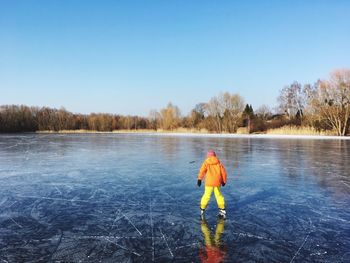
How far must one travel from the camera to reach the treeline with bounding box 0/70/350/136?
2948cm

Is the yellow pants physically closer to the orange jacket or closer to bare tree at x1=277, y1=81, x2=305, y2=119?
the orange jacket

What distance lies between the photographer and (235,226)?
4125 millimetres

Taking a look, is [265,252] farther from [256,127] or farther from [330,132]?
[256,127]

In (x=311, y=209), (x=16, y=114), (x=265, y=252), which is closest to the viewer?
(x=265, y=252)

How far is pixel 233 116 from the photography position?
39281mm

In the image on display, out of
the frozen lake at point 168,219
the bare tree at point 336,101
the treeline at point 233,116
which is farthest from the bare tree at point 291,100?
the frozen lake at point 168,219

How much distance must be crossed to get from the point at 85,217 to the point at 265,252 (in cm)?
251

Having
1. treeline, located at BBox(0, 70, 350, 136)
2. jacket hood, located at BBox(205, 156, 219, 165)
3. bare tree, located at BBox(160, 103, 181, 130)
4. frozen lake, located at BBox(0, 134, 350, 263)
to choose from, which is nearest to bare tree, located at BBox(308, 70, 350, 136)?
treeline, located at BBox(0, 70, 350, 136)

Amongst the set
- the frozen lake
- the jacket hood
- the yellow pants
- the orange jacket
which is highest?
the jacket hood

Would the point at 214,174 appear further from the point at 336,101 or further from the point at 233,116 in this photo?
the point at 233,116

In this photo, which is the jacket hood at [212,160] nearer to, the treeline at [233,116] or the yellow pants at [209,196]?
the yellow pants at [209,196]

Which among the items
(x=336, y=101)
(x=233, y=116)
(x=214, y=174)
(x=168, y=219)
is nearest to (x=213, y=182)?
Result: (x=214, y=174)

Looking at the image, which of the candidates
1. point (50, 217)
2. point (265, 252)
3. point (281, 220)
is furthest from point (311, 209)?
point (50, 217)

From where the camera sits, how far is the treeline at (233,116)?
29484mm
